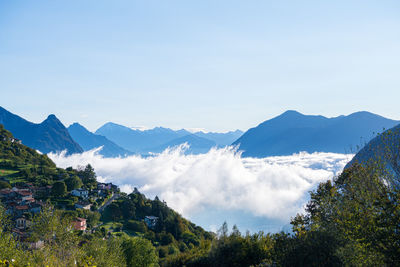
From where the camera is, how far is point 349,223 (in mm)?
16547

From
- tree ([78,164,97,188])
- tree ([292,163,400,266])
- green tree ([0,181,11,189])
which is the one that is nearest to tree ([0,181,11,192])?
green tree ([0,181,11,189])

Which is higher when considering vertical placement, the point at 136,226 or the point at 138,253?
the point at 138,253

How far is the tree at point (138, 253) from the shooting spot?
146ft

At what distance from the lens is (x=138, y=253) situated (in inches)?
1772

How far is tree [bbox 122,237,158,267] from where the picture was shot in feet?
146

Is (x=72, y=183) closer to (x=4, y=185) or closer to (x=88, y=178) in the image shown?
(x=88, y=178)

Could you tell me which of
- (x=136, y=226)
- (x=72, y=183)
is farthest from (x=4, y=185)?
(x=136, y=226)

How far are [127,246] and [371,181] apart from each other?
4204cm

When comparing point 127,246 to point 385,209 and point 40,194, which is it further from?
point 40,194

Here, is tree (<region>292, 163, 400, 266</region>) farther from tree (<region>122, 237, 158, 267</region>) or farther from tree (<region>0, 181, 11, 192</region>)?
tree (<region>0, 181, 11, 192</region>)

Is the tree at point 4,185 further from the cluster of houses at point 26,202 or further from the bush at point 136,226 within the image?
the bush at point 136,226

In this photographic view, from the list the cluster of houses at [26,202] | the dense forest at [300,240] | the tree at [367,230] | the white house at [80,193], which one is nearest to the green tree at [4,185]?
the cluster of houses at [26,202]

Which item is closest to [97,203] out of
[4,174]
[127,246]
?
[4,174]

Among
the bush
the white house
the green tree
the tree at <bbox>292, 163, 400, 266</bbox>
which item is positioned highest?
the tree at <bbox>292, 163, 400, 266</bbox>
